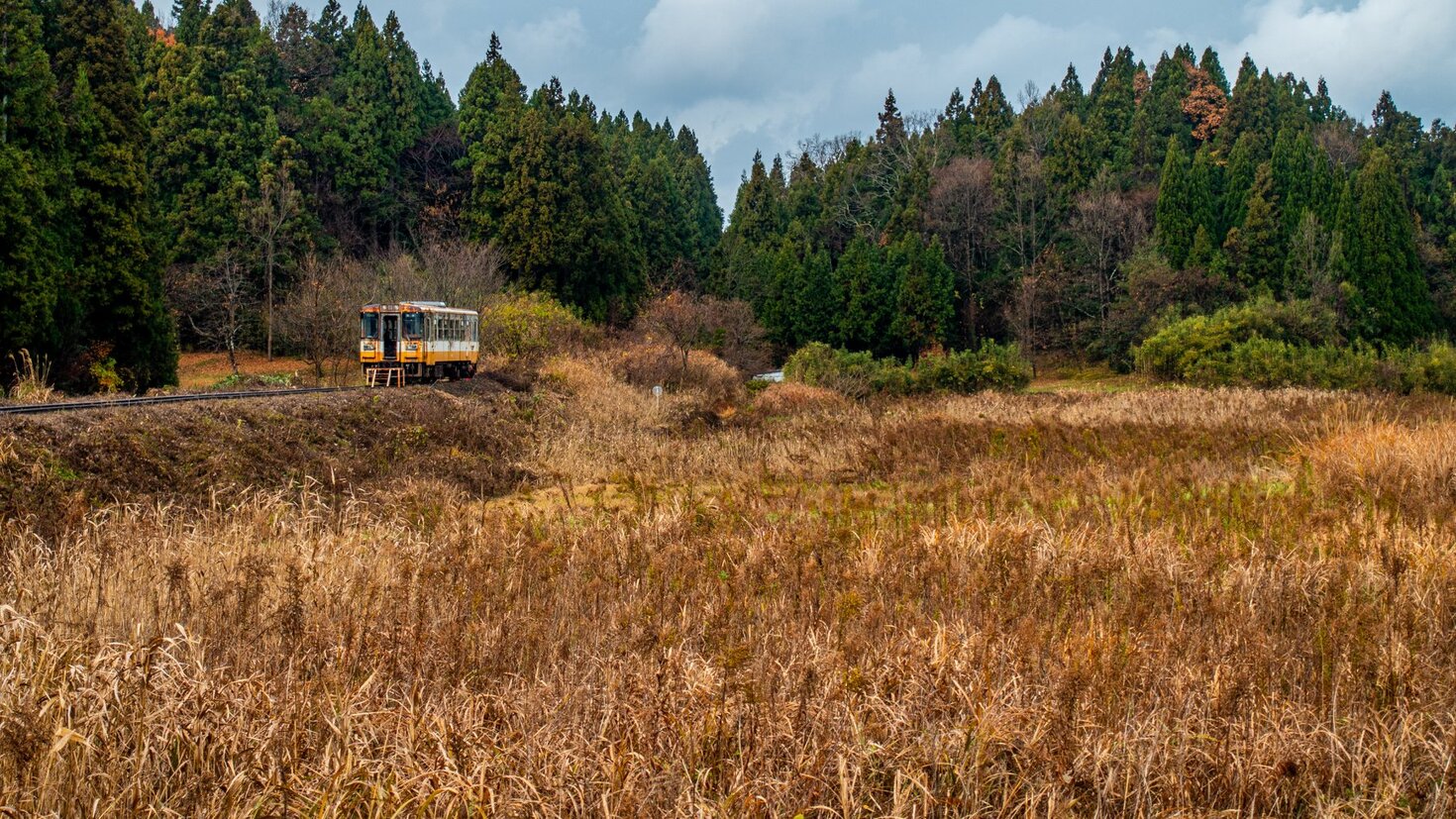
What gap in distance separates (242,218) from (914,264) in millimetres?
29353

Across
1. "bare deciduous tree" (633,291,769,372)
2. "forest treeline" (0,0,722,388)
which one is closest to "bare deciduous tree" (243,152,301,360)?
"forest treeline" (0,0,722,388)

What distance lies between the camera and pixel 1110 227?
147 feet

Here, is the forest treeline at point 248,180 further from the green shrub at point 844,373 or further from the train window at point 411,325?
the green shrub at point 844,373

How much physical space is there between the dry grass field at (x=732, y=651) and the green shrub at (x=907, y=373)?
20827mm

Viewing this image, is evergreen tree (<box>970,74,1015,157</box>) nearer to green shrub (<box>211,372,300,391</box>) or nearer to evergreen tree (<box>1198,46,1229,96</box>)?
evergreen tree (<box>1198,46,1229,96</box>)

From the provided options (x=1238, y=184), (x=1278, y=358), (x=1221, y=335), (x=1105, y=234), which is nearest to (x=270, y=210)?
(x=1221, y=335)

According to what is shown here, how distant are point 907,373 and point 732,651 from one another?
28.5m

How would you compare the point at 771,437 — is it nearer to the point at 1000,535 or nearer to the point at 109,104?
the point at 1000,535

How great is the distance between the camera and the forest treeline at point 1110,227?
3881 centimetres

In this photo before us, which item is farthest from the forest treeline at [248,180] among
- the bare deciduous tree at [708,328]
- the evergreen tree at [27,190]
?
the bare deciduous tree at [708,328]

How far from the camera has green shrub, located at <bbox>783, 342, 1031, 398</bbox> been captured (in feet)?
Result: 98.9

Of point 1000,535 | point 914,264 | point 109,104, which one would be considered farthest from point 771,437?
point 914,264

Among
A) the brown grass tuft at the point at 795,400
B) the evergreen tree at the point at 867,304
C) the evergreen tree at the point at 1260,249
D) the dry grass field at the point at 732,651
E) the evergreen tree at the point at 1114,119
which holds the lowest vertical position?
the brown grass tuft at the point at 795,400

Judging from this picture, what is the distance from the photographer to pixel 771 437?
16.8 metres
